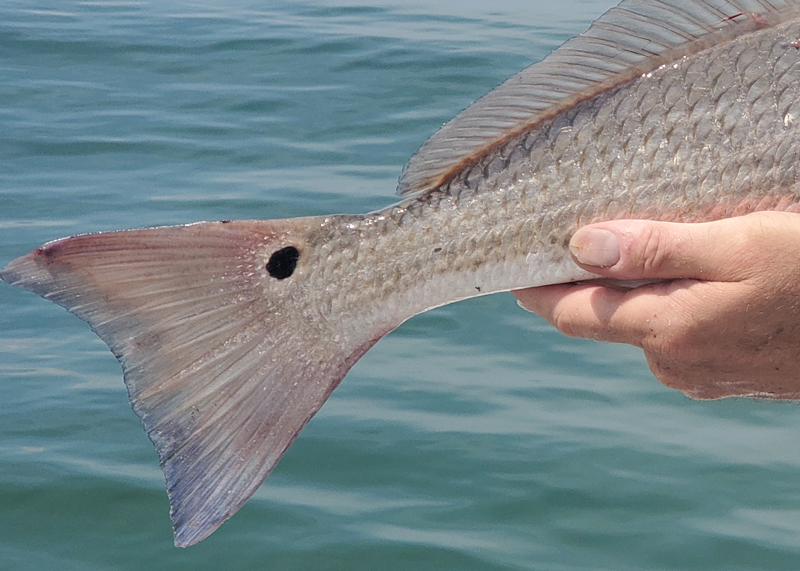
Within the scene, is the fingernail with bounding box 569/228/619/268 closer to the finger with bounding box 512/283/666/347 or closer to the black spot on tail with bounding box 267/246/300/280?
the finger with bounding box 512/283/666/347

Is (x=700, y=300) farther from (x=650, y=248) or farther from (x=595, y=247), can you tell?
(x=595, y=247)

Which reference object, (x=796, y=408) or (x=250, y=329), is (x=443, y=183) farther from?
(x=796, y=408)

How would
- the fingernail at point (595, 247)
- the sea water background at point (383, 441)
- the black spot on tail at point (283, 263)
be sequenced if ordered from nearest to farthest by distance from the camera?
the fingernail at point (595, 247) < the black spot on tail at point (283, 263) < the sea water background at point (383, 441)

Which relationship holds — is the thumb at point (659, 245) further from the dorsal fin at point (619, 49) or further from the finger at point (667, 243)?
the dorsal fin at point (619, 49)

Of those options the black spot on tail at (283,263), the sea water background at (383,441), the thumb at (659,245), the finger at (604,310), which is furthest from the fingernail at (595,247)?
the sea water background at (383,441)

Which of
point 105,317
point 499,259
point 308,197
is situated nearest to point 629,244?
point 499,259

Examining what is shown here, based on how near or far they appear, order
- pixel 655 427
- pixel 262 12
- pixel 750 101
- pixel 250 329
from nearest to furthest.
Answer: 1. pixel 750 101
2. pixel 250 329
3. pixel 655 427
4. pixel 262 12
